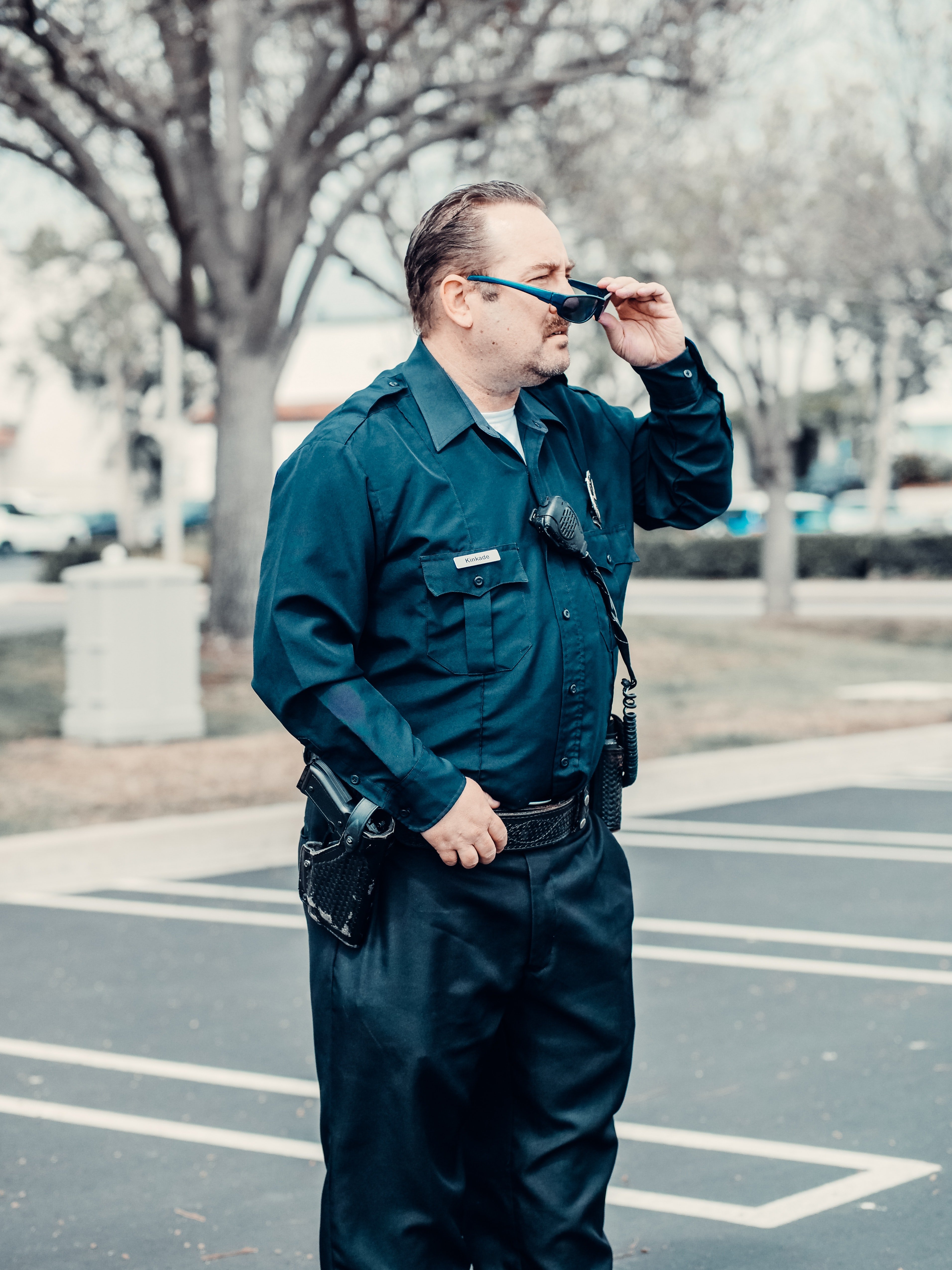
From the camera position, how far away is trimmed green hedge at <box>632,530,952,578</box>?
30.7m

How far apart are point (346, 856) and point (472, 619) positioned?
414mm

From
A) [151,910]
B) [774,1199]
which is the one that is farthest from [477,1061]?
[151,910]

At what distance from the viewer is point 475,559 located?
2.68 metres

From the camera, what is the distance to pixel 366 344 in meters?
48.8

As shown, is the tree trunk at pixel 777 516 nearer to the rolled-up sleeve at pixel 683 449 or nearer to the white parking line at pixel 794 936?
the white parking line at pixel 794 936

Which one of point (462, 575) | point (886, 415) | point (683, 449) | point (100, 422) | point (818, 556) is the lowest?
point (818, 556)

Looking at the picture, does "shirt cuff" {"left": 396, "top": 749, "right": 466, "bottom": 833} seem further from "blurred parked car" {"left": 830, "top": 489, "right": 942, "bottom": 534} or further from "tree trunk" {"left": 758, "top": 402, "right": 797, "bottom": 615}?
"blurred parked car" {"left": 830, "top": 489, "right": 942, "bottom": 534}

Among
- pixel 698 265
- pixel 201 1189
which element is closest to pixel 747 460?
pixel 698 265

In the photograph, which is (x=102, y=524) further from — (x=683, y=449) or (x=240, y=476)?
(x=683, y=449)

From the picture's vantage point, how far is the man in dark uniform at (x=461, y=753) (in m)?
2.65

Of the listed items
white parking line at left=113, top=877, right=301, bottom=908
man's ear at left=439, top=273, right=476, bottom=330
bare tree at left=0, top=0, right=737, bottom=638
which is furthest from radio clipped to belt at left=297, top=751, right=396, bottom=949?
bare tree at left=0, top=0, right=737, bottom=638

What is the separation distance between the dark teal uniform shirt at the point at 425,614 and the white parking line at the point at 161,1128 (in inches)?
78.1

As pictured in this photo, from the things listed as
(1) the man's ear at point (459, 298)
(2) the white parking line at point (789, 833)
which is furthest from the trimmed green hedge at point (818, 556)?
(1) the man's ear at point (459, 298)

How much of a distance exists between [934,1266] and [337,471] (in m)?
2.16
